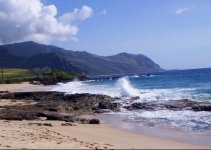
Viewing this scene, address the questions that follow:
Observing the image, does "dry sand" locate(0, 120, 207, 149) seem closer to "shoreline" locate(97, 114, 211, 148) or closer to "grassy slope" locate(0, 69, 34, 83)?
"shoreline" locate(97, 114, 211, 148)

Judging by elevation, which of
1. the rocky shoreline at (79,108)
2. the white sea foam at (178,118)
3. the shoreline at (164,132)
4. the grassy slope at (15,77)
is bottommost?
the shoreline at (164,132)

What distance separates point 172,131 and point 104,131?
127 inches

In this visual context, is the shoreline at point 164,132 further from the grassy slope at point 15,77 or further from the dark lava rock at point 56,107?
the grassy slope at point 15,77

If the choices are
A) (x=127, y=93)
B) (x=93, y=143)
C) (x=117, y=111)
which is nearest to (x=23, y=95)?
(x=127, y=93)

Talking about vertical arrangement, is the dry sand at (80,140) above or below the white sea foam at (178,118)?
below

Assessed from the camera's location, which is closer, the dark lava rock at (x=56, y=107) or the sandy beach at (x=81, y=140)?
the sandy beach at (x=81, y=140)

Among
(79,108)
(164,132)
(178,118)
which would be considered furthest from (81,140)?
(79,108)

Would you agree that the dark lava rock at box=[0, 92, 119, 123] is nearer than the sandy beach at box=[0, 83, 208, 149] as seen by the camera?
No

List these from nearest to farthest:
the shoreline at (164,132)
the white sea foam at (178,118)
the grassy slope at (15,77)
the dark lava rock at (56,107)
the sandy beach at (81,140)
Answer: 1. the sandy beach at (81,140)
2. the shoreline at (164,132)
3. the white sea foam at (178,118)
4. the dark lava rock at (56,107)
5. the grassy slope at (15,77)

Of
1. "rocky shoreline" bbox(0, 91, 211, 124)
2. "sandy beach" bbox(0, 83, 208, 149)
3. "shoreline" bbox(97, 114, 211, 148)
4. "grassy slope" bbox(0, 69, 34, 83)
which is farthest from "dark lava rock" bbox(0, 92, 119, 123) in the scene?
"grassy slope" bbox(0, 69, 34, 83)

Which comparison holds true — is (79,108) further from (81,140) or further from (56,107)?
(81,140)

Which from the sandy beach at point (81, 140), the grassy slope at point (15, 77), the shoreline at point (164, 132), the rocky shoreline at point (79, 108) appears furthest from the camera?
the grassy slope at point (15, 77)

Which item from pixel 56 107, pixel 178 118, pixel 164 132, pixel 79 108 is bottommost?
pixel 164 132

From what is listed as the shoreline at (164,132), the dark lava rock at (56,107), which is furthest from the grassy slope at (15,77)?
the shoreline at (164,132)
